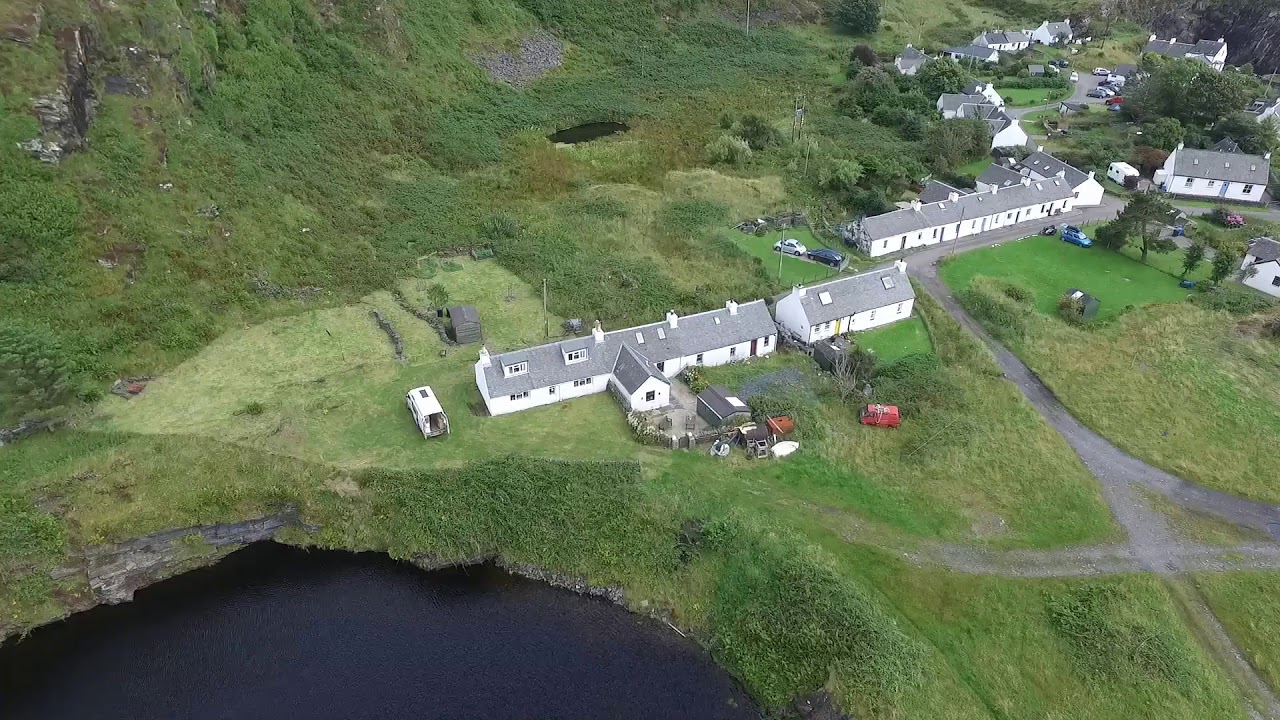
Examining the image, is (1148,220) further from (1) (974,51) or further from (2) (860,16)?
(2) (860,16)

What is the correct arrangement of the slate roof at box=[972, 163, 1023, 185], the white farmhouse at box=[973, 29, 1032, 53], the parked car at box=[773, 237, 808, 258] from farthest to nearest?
1. the white farmhouse at box=[973, 29, 1032, 53]
2. the slate roof at box=[972, 163, 1023, 185]
3. the parked car at box=[773, 237, 808, 258]

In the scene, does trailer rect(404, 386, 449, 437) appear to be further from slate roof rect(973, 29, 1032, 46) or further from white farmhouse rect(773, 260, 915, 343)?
slate roof rect(973, 29, 1032, 46)

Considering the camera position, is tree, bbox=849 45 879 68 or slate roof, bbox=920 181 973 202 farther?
tree, bbox=849 45 879 68

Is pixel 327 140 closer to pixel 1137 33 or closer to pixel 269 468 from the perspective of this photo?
pixel 269 468

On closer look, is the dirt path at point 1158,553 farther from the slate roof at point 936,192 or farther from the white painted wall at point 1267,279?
the slate roof at point 936,192

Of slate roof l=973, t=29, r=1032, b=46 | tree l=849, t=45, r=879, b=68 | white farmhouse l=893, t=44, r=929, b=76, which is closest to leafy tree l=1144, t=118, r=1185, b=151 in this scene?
white farmhouse l=893, t=44, r=929, b=76

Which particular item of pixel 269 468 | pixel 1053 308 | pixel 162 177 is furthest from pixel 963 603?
pixel 162 177

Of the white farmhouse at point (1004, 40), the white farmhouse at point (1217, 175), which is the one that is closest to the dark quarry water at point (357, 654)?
the white farmhouse at point (1217, 175)

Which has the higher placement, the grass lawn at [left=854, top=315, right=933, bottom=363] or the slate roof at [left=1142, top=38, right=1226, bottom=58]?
the slate roof at [left=1142, top=38, right=1226, bottom=58]
